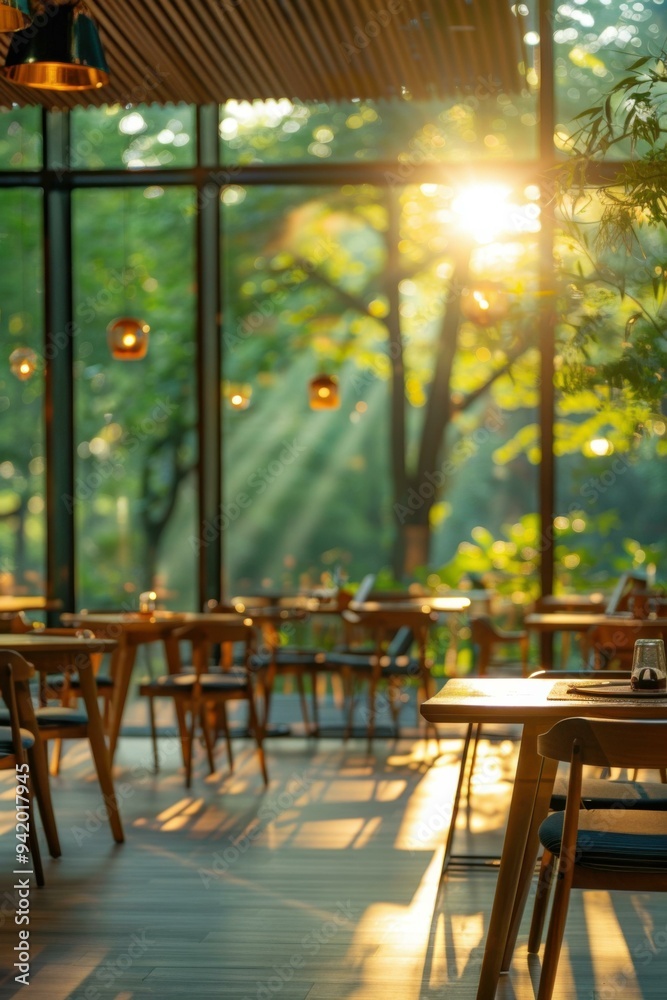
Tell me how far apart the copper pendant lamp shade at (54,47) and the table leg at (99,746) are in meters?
2.27

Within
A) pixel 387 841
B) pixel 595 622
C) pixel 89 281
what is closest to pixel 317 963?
pixel 387 841

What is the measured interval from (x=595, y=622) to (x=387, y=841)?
6.12 feet

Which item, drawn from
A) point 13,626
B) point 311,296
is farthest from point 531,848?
point 311,296

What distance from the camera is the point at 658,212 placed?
403cm

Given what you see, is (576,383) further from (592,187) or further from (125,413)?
(125,413)

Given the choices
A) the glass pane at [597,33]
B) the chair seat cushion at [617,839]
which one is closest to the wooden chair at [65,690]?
the chair seat cushion at [617,839]

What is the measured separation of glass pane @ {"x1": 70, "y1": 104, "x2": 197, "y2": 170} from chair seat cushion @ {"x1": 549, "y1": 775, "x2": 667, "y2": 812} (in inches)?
278

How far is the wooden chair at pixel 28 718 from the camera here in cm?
437

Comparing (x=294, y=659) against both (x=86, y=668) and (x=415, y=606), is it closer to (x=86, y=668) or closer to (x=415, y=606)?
(x=415, y=606)

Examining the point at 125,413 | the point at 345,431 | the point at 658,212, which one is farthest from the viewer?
the point at 345,431

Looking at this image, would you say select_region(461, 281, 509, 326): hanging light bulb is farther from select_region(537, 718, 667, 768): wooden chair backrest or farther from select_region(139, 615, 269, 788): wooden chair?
select_region(537, 718, 667, 768): wooden chair backrest

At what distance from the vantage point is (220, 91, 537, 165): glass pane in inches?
403

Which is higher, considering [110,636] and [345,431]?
[345,431]

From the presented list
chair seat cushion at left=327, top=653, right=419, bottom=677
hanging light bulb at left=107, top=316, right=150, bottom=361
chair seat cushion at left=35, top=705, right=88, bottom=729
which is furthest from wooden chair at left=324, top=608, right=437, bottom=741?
chair seat cushion at left=35, top=705, right=88, bottom=729
